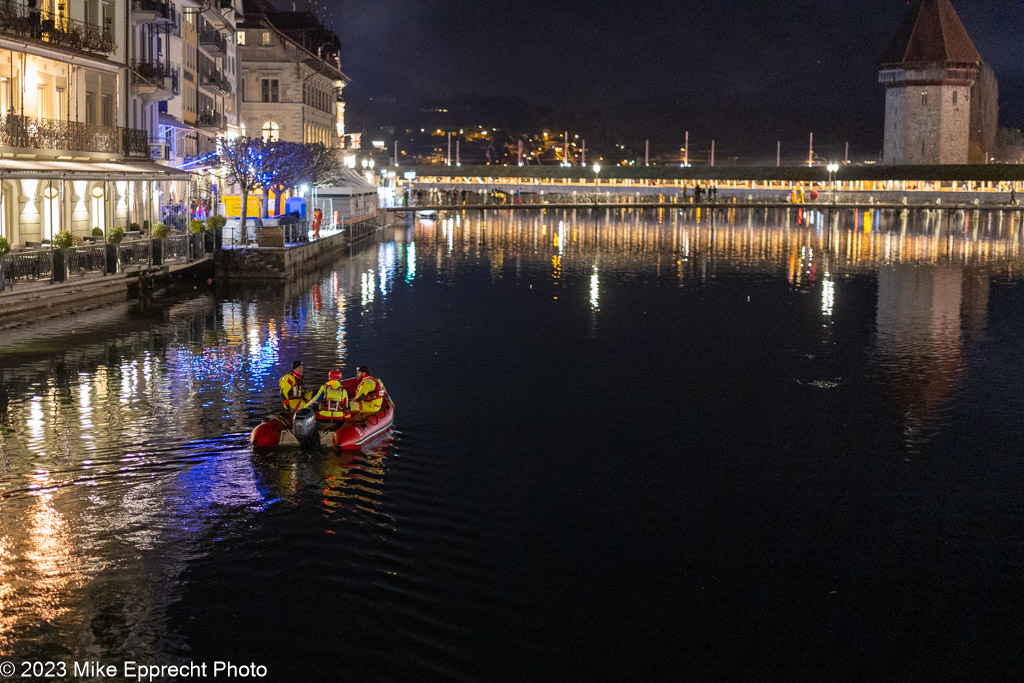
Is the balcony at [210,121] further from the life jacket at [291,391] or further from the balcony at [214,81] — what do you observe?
the life jacket at [291,391]

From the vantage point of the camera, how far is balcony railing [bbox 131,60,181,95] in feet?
122

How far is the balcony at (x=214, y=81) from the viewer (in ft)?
176

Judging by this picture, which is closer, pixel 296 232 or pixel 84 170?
pixel 84 170

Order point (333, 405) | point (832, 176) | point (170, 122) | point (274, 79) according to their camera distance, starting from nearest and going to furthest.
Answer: point (333, 405), point (170, 122), point (274, 79), point (832, 176)

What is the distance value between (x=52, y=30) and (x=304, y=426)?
64.8ft

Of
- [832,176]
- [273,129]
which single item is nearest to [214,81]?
[273,129]

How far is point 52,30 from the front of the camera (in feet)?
Result: 101

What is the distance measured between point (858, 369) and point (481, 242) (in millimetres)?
36527

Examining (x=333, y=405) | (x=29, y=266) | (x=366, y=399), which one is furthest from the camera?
(x=29, y=266)

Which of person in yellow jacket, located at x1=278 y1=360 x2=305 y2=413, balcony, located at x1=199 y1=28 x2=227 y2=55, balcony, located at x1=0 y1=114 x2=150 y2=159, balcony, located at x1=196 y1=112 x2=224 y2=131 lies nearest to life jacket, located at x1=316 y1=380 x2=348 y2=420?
person in yellow jacket, located at x1=278 y1=360 x2=305 y2=413

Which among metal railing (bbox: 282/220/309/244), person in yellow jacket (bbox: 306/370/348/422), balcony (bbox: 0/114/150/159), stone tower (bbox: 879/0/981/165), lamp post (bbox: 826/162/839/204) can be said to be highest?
stone tower (bbox: 879/0/981/165)

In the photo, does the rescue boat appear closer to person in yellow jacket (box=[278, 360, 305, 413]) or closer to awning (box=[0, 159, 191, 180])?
person in yellow jacket (box=[278, 360, 305, 413])

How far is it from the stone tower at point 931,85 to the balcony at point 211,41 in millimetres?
82240

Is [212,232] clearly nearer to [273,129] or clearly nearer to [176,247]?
[176,247]
